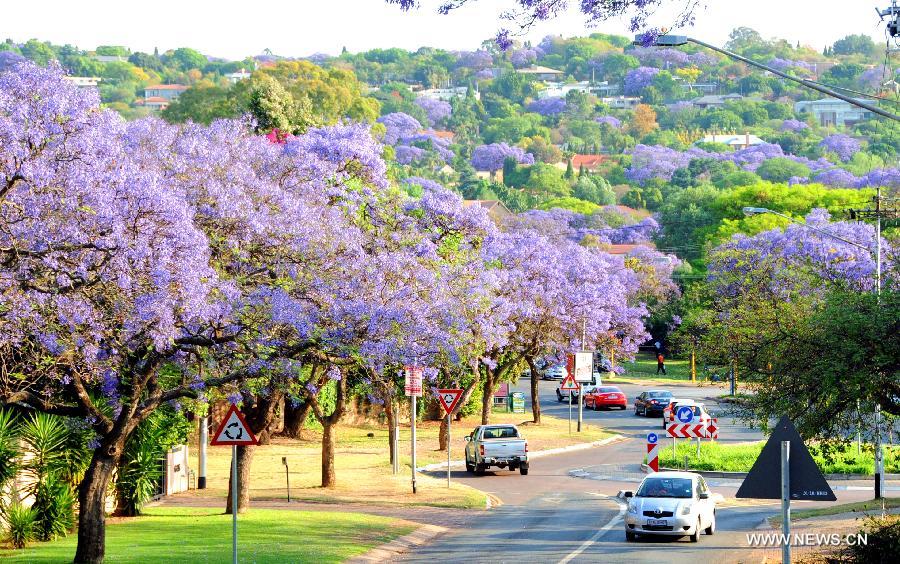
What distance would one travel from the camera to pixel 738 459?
41.8m

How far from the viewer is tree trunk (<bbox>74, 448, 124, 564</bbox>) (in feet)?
65.7

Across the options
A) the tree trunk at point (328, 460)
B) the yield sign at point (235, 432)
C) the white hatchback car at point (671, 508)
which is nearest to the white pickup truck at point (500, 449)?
the tree trunk at point (328, 460)

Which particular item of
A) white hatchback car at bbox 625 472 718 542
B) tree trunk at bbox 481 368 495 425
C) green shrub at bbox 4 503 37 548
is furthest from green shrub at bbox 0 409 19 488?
tree trunk at bbox 481 368 495 425

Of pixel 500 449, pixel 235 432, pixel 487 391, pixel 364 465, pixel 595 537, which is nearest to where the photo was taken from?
pixel 235 432

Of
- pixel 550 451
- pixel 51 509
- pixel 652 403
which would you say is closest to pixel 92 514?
pixel 51 509

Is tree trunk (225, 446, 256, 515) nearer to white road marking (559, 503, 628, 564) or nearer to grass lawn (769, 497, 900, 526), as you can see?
white road marking (559, 503, 628, 564)

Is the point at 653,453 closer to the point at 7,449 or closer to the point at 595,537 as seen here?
the point at 595,537

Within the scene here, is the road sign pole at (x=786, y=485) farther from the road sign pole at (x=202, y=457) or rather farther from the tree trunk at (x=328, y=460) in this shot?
the road sign pole at (x=202, y=457)

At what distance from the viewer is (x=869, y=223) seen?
74688 millimetres

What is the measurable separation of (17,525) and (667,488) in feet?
39.3

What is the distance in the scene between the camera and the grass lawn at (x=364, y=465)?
33812 millimetres

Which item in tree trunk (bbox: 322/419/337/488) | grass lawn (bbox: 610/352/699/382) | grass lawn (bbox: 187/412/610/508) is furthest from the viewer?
grass lawn (bbox: 610/352/699/382)

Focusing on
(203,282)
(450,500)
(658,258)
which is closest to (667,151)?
(658,258)

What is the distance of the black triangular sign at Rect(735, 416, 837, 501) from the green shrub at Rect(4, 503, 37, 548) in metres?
14.0
